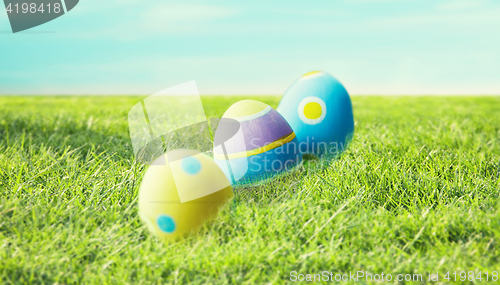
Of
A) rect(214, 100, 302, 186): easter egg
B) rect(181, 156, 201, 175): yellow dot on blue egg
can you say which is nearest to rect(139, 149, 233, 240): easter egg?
rect(181, 156, 201, 175): yellow dot on blue egg

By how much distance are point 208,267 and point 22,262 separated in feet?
3.04

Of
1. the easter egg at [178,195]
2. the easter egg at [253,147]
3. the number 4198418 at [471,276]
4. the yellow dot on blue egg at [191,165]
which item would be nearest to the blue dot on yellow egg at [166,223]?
the easter egg at [178,195]

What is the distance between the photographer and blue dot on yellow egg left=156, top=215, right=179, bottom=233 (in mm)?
1919

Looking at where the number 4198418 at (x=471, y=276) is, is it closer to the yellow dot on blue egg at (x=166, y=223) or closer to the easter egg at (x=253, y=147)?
the easter egg at (x=253, y=147)

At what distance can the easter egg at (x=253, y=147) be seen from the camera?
2.47 m

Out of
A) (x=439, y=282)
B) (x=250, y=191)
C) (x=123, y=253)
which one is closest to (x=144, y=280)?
(x=123, y=253)

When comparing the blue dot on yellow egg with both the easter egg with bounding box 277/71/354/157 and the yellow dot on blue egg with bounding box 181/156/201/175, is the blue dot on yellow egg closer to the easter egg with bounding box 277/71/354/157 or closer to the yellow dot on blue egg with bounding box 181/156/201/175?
the yellow dot on blue egg with bounding box 181/156/201/175

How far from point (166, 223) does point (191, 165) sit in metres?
0.34

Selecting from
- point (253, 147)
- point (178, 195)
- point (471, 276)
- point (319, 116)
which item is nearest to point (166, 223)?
point (178, 195)

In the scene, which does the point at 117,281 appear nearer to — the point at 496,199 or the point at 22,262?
the point at 22,262

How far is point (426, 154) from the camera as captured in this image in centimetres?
316

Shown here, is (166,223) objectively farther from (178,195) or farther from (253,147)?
(253,147)

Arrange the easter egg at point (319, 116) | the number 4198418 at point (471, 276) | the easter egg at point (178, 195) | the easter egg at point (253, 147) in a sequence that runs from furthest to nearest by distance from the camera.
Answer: the easter egg at point (319, 116) < the easter egg at point (253, 147) < the easter egg at point (178, 195) < the number 4198418 at point (471, 276)

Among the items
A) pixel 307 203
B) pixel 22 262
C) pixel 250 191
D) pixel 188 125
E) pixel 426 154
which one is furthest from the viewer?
pixel 188 125
